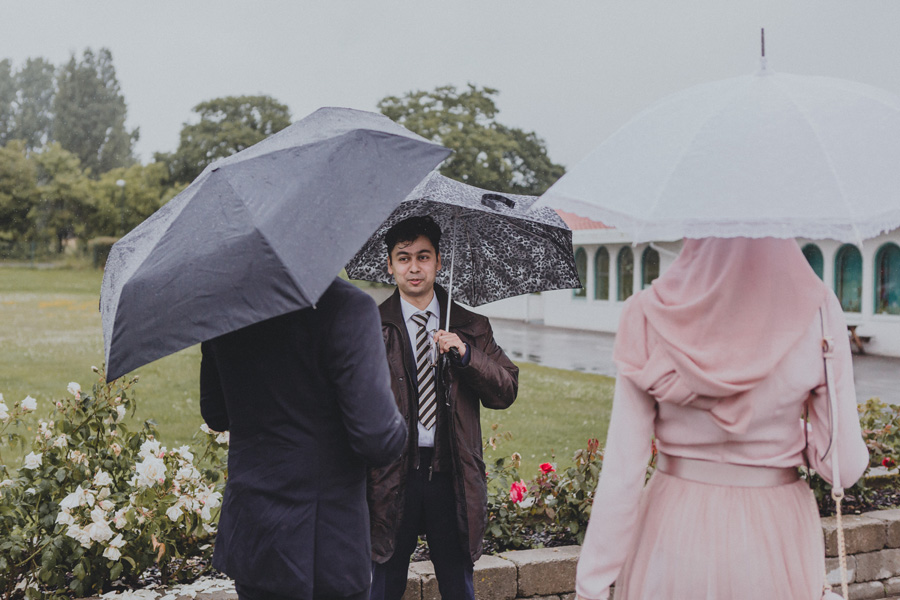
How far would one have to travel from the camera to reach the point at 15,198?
5053cm

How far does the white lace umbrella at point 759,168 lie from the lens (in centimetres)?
193

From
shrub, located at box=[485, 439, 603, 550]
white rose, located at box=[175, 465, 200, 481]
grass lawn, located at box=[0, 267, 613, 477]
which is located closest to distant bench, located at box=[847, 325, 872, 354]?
grass lawn, located at box=[0, 267, 613, 477]

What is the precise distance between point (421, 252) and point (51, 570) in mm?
2123

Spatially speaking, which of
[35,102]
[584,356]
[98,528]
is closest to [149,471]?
[98,528]

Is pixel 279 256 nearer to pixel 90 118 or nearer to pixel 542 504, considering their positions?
pixel 542 504

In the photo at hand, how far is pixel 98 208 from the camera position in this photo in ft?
165

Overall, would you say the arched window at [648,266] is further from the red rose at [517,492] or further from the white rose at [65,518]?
the white rose at [65,518]

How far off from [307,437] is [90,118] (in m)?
84.1

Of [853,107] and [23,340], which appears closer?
[853,107]

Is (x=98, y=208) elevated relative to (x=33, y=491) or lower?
elevated

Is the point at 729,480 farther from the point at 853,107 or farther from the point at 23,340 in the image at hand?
the point at 23,340

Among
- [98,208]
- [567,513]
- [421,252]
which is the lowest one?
[567,513]

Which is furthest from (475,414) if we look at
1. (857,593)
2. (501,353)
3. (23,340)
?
(23,340)

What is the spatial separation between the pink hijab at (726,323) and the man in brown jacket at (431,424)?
1.17m
